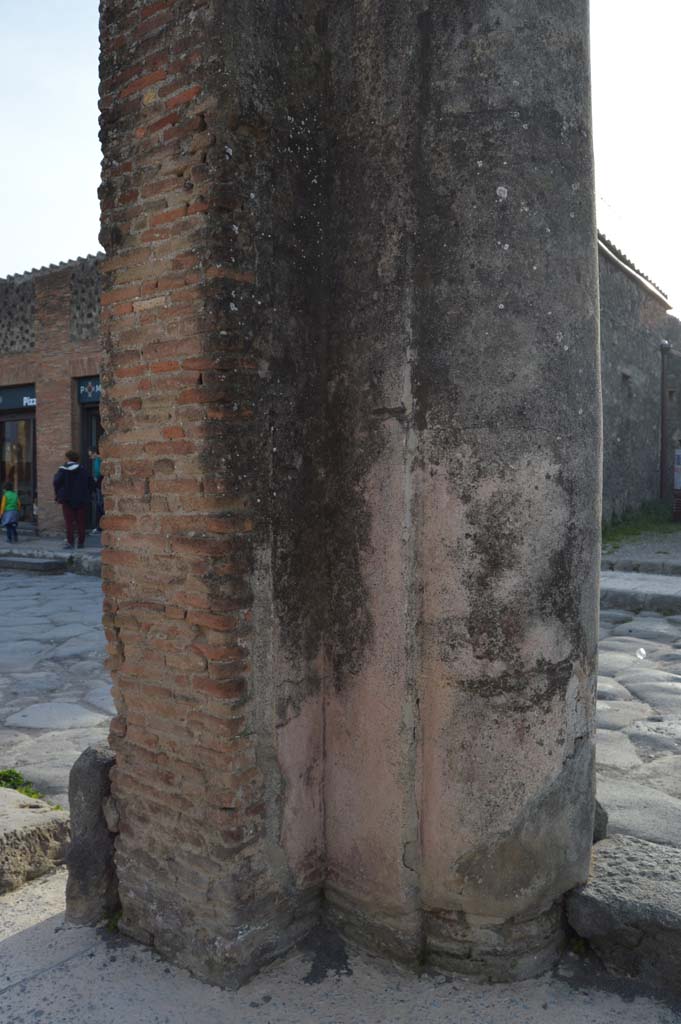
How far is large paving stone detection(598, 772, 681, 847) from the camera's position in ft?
10.5

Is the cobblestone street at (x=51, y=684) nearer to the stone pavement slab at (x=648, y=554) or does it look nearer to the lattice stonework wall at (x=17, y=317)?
the stone pavement slab at (x=648, y=554)

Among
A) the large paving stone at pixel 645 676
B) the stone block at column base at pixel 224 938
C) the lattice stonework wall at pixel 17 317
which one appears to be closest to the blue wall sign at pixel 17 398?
the lattice stonework wall at pixel 17 317

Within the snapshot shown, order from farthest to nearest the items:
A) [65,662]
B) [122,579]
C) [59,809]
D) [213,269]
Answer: [65,662]
[59,809]
[122,579]
[213,269]

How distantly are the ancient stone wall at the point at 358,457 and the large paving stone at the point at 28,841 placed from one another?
684 mm

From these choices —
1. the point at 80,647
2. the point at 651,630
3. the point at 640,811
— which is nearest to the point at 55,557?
the point at 80,647

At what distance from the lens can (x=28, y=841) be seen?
3.17m

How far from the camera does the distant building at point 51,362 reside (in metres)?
15.9

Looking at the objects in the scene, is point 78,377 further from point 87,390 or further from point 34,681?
point 34,681

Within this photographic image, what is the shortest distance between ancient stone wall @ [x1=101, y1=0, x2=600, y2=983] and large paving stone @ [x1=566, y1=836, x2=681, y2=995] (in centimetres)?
10

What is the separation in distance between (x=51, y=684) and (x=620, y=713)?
3.75 m

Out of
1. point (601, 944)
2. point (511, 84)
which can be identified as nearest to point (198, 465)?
point (511, 84)

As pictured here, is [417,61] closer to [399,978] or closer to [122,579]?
[122,579]

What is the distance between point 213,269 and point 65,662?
4890mm

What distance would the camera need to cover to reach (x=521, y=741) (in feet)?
8.09
